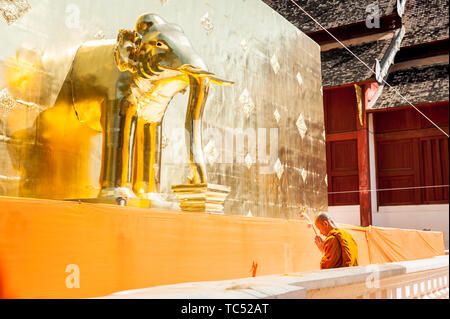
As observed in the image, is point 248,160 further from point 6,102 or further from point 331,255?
point 6,102

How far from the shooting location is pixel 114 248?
134cm

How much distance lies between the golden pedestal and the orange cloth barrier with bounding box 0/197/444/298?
0.15 m

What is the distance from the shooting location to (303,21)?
706 cm

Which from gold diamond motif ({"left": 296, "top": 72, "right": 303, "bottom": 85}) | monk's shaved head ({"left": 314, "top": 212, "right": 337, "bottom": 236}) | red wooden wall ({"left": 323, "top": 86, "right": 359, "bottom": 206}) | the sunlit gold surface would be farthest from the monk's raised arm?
red wooden wall ({"left": 323, "top": 86, "right": 359, "bottom": 206})

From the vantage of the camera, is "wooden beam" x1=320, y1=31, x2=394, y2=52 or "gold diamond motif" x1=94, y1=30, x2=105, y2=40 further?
"wooden beam" x1=320, y1=31, x2=394, y2=52

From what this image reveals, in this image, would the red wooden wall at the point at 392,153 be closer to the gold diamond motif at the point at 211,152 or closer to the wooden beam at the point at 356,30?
the wooden beam at the point at 356,30

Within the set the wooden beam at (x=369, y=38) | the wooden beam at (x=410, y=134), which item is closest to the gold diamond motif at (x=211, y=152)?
the wooden beam at (x=369, y=38)

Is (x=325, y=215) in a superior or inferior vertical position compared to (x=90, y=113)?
inferior

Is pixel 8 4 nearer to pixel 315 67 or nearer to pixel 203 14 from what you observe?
pixel 203 14

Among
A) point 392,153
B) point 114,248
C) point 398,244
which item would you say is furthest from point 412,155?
point 114,248

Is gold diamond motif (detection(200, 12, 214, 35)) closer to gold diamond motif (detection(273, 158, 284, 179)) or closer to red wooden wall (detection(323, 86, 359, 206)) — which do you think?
gold diamond motif (detection(273, 158, 284, 179))

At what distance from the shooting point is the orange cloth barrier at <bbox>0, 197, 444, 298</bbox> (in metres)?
1.10

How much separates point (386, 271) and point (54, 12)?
1690mm
